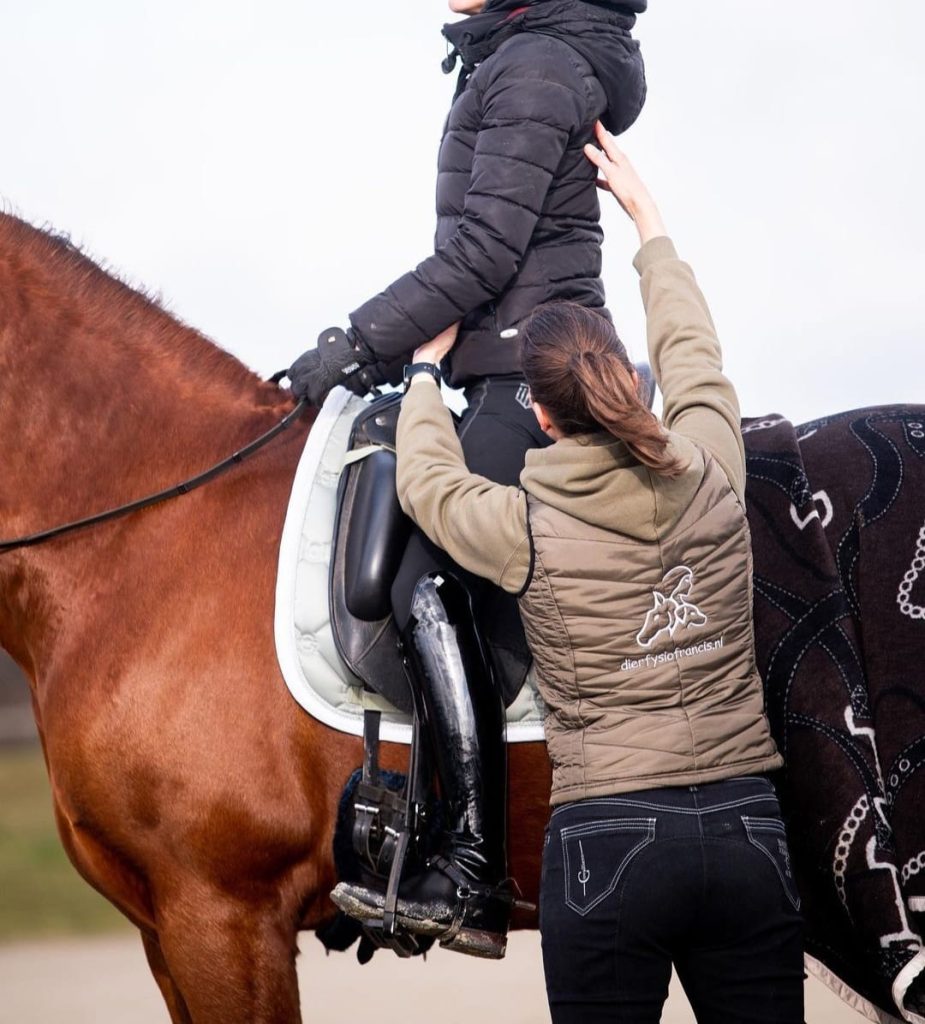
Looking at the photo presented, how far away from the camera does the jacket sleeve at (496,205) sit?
2.65m

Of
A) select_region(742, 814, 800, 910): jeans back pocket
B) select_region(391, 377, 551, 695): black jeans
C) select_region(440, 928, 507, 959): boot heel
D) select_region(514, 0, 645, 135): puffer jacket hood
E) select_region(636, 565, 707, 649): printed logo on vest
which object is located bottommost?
select_region(440, 928, 507, 959): boot heel

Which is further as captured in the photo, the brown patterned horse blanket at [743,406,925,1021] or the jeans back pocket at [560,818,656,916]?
the brown patterned horse blanket at [743,406,925,1021]

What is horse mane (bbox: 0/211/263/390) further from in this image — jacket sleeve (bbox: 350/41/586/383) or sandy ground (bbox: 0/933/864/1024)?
sandy ground (bbox: 0/933/864/1024)

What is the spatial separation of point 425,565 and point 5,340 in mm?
1129

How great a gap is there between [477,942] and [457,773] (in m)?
0.35

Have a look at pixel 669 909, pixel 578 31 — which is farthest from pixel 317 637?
pixel 578 31

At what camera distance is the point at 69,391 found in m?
2.88

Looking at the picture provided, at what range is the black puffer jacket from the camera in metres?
2.65

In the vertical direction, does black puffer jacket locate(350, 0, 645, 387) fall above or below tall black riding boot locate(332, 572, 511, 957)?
above

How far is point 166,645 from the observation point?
2668 millimetres

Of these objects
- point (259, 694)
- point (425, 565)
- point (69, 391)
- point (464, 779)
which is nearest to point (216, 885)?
point (259, 694)

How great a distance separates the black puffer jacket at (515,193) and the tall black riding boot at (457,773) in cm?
58

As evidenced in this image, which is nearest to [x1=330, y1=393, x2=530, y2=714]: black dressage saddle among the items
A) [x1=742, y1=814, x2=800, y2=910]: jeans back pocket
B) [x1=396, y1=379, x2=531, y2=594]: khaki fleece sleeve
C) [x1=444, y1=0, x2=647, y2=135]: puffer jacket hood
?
[x1=396, y1=379, x2=531, y2=594]: khaki fleece sleeve

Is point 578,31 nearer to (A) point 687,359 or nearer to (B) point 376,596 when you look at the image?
(A) point 687,359
